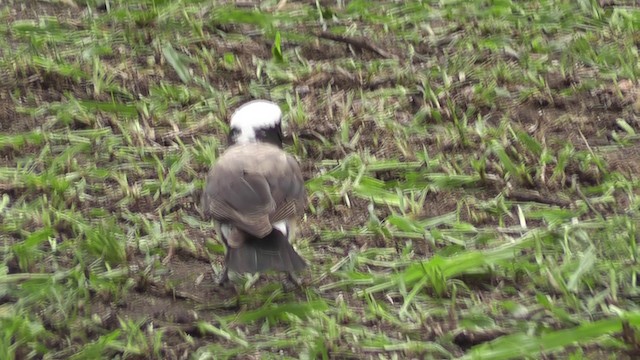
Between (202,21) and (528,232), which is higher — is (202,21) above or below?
above

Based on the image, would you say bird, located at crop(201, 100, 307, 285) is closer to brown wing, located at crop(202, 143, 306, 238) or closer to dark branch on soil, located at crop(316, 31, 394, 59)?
brown wing, located at crop(202, 143, 306, 238)

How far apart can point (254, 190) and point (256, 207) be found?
0.12 metres

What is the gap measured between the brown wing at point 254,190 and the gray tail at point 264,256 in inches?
3.7

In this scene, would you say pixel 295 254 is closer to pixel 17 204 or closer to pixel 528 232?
pixel 528 232

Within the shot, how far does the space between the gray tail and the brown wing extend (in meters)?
0.09

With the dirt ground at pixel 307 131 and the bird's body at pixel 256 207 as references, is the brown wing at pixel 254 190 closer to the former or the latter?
the bird's body at pixel 256 207

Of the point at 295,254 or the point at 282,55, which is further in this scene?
the point at 282,55

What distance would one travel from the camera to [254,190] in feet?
16.3

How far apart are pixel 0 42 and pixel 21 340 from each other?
10.4ft

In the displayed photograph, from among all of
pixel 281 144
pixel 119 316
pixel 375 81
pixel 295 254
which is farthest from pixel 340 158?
pixel 119 316

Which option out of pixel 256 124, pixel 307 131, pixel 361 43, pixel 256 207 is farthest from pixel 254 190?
pixel 361 43

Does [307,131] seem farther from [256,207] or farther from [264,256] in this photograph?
[264,256]

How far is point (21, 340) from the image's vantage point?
14.6 ft

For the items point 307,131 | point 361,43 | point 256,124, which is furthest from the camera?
point 361,43
